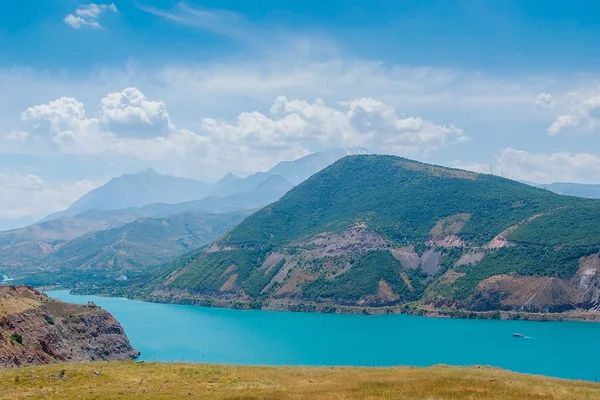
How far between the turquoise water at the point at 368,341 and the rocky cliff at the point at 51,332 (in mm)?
9290

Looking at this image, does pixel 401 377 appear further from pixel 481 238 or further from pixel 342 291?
pixel 481 238

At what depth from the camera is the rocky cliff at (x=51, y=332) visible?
219ft

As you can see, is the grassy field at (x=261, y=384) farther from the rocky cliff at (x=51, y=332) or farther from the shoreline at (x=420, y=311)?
the shoreline at (x=420, y=311)

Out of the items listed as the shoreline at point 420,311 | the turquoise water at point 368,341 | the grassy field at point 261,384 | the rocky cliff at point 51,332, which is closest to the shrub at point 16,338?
the rocky cliff at point 51,332

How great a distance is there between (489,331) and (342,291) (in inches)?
2360

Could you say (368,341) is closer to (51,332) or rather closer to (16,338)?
(51,332)

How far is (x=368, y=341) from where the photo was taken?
123688 mm

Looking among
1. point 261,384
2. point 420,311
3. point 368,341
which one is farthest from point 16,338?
point 420,311

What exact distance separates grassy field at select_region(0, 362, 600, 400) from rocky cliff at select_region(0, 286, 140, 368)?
86.6ft

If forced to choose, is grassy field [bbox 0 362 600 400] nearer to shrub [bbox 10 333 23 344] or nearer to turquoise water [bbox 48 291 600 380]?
shrub [bbox 10 333 23 344]

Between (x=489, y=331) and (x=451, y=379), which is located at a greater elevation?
(x=451, y=379)

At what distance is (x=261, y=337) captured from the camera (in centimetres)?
13425

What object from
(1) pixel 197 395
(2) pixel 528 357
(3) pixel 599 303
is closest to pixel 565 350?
(2) pixel 528 357

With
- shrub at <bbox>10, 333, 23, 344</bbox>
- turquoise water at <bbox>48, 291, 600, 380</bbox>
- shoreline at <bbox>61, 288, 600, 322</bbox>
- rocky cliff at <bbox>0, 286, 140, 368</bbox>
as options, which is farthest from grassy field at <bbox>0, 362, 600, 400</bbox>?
shoreline at <bbox>61, 288, 600, 322</bbox>
